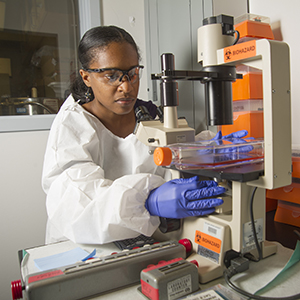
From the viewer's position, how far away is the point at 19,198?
1724 mm

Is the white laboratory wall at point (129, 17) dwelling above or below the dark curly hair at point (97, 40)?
above

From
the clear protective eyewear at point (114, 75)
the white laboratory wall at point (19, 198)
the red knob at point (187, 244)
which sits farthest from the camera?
the white laboratory wall at point (19, 198)

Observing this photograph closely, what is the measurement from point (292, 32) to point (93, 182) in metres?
1.17

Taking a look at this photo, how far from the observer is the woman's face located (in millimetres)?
1210

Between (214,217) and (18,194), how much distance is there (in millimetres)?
1346

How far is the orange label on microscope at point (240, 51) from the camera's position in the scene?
0.67m

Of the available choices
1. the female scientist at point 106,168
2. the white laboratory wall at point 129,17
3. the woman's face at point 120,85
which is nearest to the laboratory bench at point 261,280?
the female scientist at point 106,168

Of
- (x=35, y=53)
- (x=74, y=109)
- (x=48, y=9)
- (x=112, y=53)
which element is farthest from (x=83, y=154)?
(x=48, y=9)

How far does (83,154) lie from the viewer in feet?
3.63

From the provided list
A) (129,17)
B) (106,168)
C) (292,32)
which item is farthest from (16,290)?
(129,17)

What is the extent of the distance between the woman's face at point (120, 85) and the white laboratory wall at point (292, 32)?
0.75 m

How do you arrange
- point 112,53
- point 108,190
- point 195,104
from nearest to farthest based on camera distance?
point 108,190, point 112,53, point 195,104

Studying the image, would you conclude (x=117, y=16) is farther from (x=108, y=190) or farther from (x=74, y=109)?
(x=108, y=190)

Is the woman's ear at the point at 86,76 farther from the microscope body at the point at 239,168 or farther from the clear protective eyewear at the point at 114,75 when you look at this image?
the microscope body at the point at 239,168
